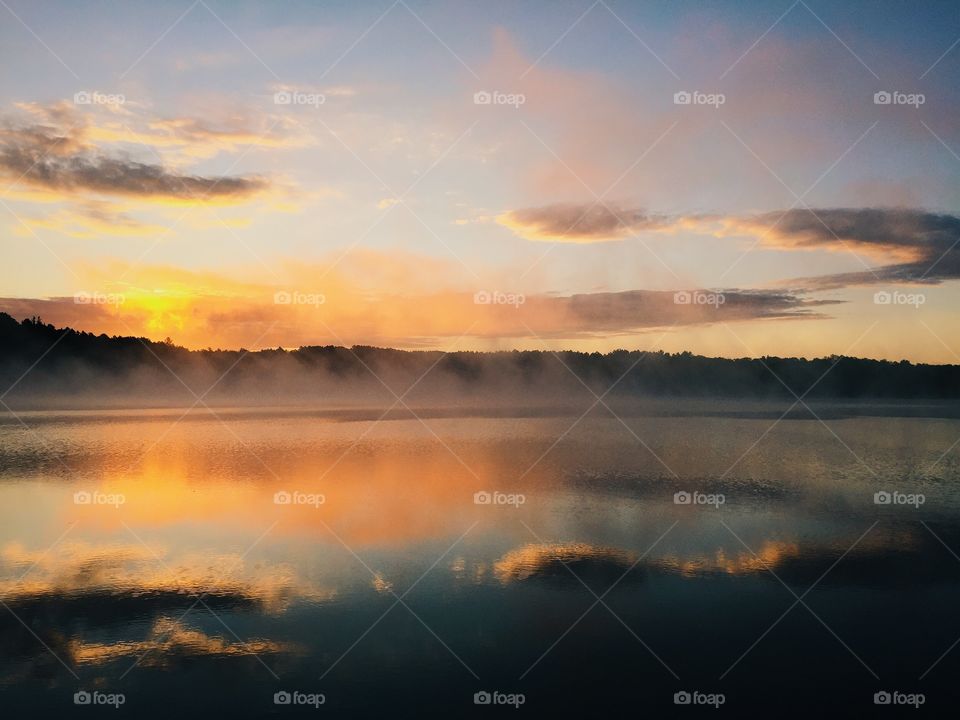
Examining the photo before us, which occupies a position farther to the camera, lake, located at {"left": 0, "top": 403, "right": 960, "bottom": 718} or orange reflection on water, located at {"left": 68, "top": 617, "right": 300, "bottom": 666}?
orange reflection on water, located at {"left": 68, "top": 617, "right": 300, "bottom": 666}

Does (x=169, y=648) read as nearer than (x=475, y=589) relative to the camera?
Yes

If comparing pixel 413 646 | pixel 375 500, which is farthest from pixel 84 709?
pixel 375 500

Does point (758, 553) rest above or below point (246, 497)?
below

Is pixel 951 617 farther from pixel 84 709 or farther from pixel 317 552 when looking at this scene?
pixel 84 709

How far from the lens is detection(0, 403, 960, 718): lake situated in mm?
12219

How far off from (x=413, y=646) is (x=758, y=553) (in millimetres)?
11132

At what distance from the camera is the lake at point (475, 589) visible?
12.2 metres

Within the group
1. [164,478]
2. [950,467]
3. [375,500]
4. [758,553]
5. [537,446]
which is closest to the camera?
[758,553]

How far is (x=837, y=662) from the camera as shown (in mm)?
13266

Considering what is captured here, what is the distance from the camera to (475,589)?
16531mm

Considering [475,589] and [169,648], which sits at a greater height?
[475,589]

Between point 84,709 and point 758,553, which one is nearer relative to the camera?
point 84,709

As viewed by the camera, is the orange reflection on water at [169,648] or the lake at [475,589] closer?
the lake at [475,589]

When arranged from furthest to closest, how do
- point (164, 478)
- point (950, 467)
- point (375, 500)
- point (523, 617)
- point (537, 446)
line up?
point (537, 446) → point (950, 467) → point (164, 478) → point (375, 500) → point (523, 617)
